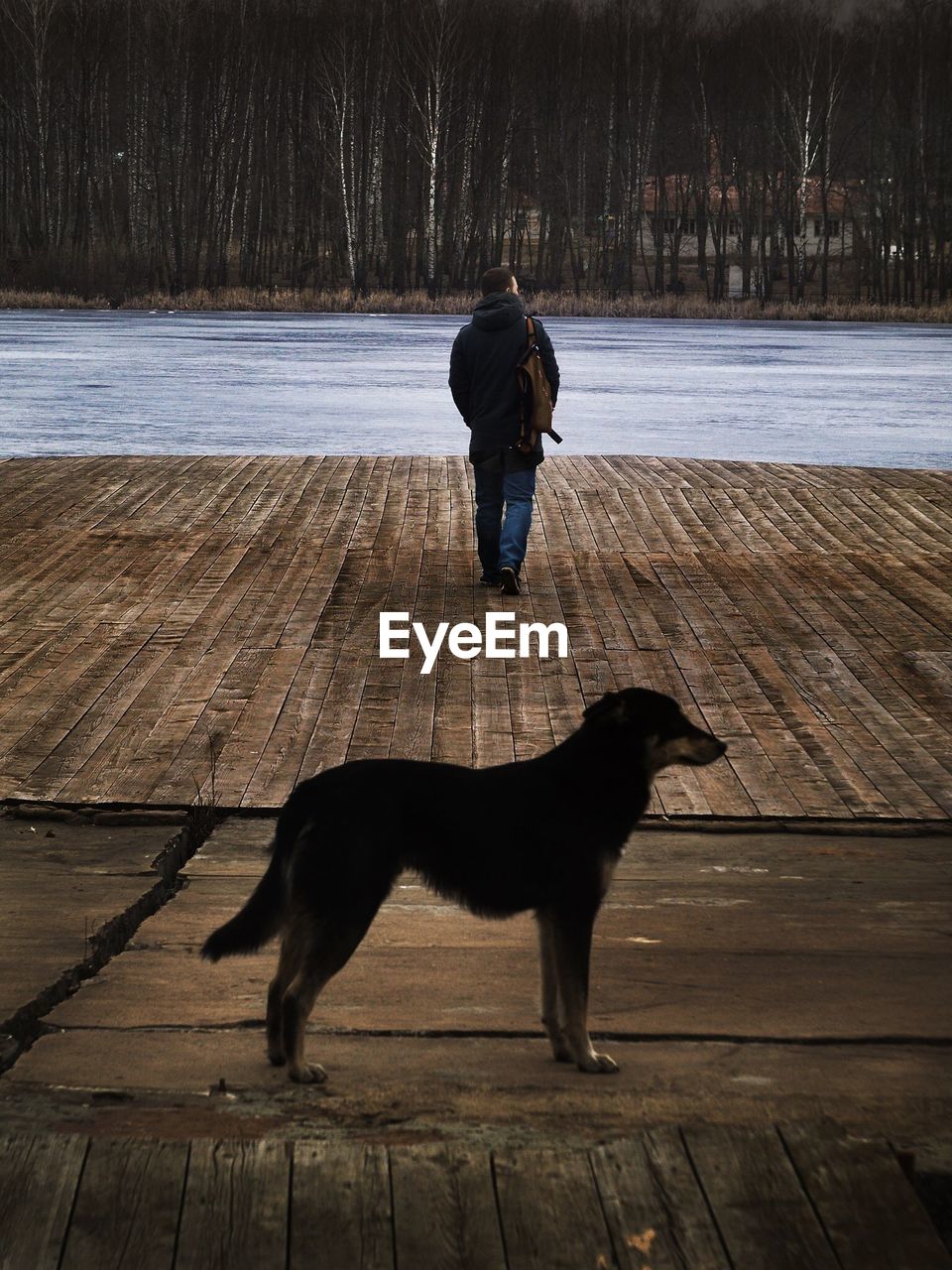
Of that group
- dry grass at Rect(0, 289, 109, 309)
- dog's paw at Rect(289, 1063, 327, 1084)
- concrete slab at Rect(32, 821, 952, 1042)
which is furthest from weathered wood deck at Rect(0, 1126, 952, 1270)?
dry grass at Rect(0, 289, 109, 309)

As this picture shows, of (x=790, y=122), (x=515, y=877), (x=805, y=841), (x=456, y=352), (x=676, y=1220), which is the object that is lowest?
(x=805, y=841)

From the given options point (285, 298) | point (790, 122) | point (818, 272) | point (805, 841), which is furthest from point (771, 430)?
point (818, 272)

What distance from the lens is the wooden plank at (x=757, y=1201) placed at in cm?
261

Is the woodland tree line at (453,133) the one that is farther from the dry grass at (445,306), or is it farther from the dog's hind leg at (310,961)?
the dog's hind leg at (310,961)

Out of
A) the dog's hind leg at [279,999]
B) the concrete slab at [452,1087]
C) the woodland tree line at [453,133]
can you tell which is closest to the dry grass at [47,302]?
the woodland tree line at [453,133]

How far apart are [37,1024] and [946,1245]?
189cm

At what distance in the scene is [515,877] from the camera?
10.9 feet

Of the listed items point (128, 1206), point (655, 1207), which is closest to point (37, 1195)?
point (128, 1206)

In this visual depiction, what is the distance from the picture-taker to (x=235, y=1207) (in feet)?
8.71

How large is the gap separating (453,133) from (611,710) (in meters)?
57.1

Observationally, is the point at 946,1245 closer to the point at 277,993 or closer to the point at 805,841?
the point at 277,993

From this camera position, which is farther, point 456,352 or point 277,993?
point 456,352

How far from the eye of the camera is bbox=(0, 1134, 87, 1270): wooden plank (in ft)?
8.49

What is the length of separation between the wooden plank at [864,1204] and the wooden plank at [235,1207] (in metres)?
0.85
